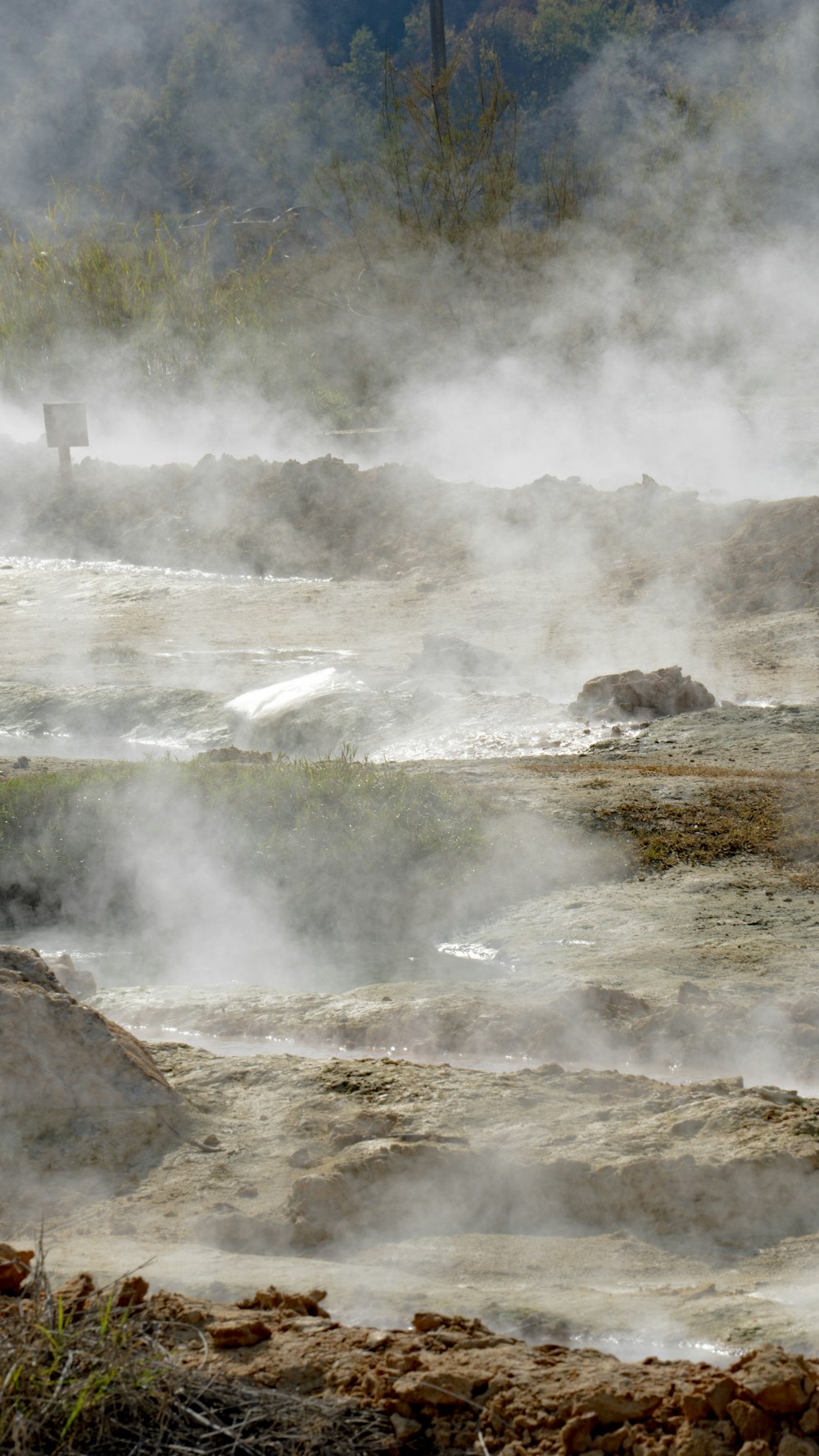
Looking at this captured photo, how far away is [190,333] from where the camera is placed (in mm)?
18719

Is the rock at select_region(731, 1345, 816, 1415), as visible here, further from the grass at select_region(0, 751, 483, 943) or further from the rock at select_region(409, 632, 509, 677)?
the rock at select_region(409, 632, 509, 677)

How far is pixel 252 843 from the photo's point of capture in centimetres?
549

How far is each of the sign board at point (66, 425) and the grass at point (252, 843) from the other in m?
8.49

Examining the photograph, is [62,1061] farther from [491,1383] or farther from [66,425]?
[66,425]

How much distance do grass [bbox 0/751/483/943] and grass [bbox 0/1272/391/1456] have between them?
10.5 ft

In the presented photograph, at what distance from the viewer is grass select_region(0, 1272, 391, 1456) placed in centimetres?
177

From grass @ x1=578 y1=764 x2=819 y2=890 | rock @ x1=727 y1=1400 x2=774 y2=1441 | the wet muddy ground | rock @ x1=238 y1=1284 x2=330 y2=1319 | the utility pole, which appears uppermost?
the utility pole

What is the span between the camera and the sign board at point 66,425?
13898 mm

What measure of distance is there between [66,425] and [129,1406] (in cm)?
1299

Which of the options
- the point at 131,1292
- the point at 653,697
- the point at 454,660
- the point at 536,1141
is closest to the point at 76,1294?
the point at 131,1292

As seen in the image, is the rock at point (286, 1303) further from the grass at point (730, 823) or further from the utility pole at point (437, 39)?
the utility pole at point (437, 39)

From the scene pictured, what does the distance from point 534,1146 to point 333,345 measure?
17.5 meters

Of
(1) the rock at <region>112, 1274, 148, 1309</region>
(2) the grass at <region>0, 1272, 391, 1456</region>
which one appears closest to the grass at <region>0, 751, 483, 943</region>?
(1) the rock at <region>112, 1274, 148, 1309</region>

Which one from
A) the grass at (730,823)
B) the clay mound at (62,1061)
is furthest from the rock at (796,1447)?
the grass at (730,823)
